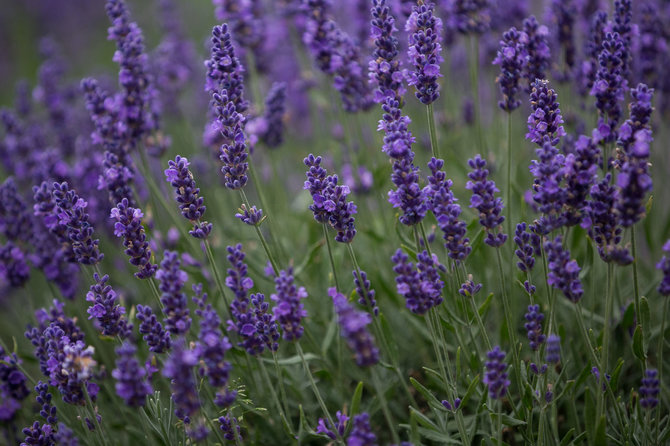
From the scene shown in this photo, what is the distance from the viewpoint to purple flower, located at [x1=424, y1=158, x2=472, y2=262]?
7.04 ft

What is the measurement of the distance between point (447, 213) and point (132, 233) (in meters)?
1.30

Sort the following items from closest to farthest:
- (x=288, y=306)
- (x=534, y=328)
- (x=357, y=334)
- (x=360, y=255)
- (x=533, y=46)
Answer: (x=357, y=334), (x=288, y=306), (x=534, y=328), (x=533, y=46), (x=360, y=255)

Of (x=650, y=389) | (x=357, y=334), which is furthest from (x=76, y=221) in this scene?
(x=650, y=389)

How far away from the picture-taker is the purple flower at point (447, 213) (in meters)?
2.14

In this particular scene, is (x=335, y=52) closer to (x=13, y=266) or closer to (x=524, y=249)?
(x=524, y=249)

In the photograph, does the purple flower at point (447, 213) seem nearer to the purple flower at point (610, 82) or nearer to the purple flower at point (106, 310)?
the purple flower at point (610, 82)

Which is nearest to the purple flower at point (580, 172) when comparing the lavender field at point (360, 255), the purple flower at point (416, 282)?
the lavender field at point (360, 255)

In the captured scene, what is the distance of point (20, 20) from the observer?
1357 cm

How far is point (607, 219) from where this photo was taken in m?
2.04

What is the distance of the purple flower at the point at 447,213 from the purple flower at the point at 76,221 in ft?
4.92

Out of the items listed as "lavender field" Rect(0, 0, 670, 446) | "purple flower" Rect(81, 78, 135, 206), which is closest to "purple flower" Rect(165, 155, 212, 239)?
"lavender field" Rect(0, 0, 670, 446)

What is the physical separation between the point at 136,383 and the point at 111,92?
4401mm

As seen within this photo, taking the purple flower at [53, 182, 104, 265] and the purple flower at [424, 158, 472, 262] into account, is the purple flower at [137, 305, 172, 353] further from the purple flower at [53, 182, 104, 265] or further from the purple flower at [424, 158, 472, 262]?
the purple flower at [424, 158, 472, 262]

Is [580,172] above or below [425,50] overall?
below
